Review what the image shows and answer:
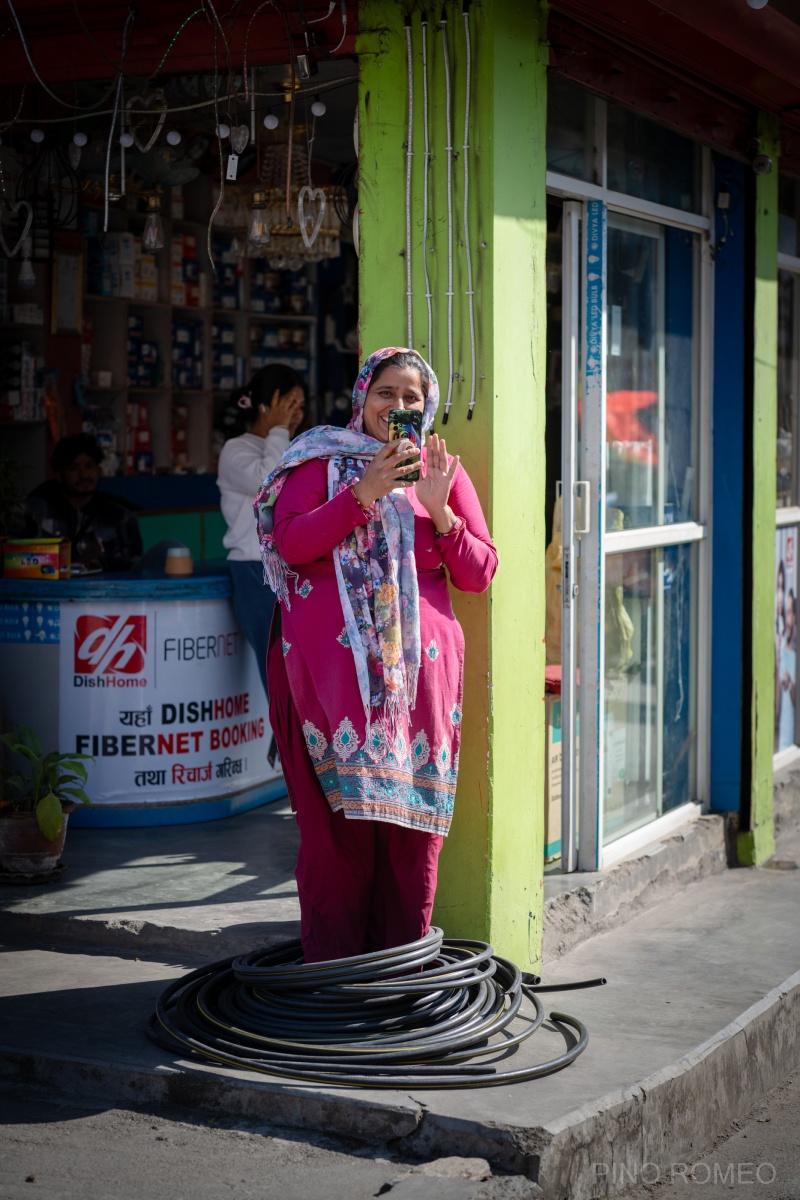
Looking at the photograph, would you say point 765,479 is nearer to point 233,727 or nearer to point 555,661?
point 555,661

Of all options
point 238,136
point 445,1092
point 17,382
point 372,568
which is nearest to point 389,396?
point 372,568

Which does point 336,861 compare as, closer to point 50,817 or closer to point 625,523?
point 50,817

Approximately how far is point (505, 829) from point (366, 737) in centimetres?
70

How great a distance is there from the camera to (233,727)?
6.22 m

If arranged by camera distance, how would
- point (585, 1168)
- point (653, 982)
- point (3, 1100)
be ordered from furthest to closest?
1. point (653, 982)
2. point (3, 1100)
3. point (585, 1168)

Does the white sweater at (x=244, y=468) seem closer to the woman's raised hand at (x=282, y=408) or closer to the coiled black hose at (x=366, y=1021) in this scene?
the woman's raised hand at (x=282, y=408)

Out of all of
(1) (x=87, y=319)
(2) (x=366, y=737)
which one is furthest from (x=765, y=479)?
(1) (x=87, y=319)

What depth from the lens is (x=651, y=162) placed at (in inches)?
217

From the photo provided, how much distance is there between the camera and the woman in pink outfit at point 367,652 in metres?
3.76

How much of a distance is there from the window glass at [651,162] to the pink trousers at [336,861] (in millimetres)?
2423

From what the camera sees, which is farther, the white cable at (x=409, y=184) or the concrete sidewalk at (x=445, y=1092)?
the white cable at (x=409, y=184)

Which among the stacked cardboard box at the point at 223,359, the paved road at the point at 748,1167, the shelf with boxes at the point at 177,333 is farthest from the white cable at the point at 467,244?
the stacked cardboard box at the point at 223,359

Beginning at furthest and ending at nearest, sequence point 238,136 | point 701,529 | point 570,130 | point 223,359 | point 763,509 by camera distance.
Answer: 1. point 223,359
2. point 763,509
3. point 701,529
4. point 570,130
5. point 238,136

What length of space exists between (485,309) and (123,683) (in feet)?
8.43
